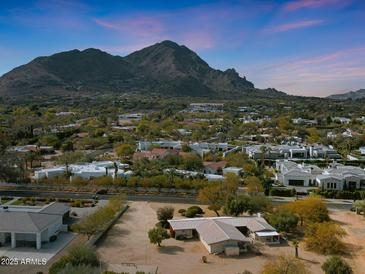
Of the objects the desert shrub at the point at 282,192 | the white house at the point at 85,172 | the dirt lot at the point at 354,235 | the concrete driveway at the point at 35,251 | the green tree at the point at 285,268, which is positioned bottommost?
the dirt lot at the point at 354,235

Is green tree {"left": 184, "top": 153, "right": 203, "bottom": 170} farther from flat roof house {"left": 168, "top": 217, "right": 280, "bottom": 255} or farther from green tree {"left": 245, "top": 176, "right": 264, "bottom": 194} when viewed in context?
flat roof house {"left": 168, "top": 217, "right": 280, "bottom": 255}

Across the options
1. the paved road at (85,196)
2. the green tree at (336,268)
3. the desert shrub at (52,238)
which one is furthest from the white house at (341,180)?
the desert shrub at (52,238)

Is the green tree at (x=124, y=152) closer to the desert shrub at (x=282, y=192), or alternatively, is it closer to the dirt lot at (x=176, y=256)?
the desert shrub at (x=282, y=192)

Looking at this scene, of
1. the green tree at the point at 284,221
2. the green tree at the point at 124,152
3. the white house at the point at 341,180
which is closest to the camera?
the green tree at the point at 284,221

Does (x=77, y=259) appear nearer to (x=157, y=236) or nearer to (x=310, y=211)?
(x=157, y=236)

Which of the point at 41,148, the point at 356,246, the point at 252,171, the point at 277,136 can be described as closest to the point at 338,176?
the point at 252,171

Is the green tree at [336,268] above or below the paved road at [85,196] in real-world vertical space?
above
